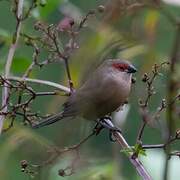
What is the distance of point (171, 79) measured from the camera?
4.43 ft

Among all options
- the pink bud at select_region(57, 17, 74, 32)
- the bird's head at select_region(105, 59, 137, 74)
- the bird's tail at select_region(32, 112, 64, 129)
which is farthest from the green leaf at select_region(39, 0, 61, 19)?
the pink bud at select_region(57, 17, 74, 32)

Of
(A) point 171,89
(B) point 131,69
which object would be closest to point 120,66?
(B) point 131,69

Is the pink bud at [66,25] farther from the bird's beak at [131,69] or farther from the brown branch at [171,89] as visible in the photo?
the brown branch at [171,89]

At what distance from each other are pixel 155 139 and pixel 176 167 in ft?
14.9

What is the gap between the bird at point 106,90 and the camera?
11.1 ft

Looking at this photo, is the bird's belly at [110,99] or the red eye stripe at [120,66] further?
the red eye stripe at [120,66]

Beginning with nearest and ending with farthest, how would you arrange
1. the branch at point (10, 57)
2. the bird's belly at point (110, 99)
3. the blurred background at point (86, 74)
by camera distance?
1. the blurred background at point (86, 74)
2. the branch at point (10, 57)
3. the bird's belly at point (110, 99)

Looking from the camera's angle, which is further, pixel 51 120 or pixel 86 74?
pixel 51 120

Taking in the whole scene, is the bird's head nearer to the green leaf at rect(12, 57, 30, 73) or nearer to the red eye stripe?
the red eye stripe

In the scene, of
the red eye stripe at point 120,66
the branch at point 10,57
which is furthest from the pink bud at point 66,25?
the red eye stripe at point 120,66

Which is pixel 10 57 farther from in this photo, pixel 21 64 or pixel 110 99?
pixel 110 99

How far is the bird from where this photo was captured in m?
3.37

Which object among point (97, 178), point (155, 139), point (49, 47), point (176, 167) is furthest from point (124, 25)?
point (155, 139)

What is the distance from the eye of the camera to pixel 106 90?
382 centimetres
